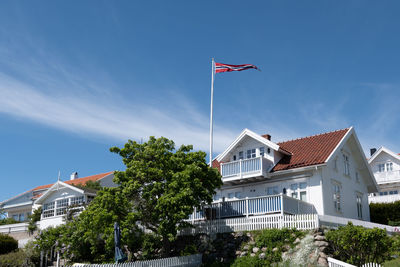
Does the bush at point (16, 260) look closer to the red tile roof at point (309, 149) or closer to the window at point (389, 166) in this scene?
the red tile roof at point (309, 149)

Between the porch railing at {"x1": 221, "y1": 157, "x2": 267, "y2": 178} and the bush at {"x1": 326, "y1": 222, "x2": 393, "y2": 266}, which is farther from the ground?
the porch railing at {"x1": 221, "y1": 157, "x2": 267, "y2": 178}

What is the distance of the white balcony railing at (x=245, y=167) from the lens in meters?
28.6

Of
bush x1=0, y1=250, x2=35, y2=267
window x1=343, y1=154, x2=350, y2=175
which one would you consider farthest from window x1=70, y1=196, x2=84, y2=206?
window x1=343, y1=154, x2=350, y2=175

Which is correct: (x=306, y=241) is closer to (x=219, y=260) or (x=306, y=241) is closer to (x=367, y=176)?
(x=219, y=260)

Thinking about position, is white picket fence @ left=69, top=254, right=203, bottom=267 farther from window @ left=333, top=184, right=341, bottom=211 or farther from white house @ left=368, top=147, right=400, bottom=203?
white house @ left=368, top=147, right=400, bottom=203

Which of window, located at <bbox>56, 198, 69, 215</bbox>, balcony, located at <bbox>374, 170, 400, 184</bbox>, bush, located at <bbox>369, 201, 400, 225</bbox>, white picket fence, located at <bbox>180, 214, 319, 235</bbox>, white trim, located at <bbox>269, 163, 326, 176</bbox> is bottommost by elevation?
white picket fence, located at <bbox>180, 214, 319, 235</bbox>

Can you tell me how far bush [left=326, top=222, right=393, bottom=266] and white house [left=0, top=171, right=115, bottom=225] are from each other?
3608cm

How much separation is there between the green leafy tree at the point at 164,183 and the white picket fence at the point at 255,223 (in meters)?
2.03

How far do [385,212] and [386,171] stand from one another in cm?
1022

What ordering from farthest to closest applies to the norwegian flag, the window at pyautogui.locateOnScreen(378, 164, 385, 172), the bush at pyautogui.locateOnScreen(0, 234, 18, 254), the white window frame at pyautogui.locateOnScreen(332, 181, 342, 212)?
the window at pyautogui.locateOnScreen(378, 164, 385, 172), the bush at pyautogui.locateOnScreen(0, 234, 18, 254), the norwegian flag, the white window frame at pyautogui.locateOnScreen(332, 181, 342, 212)

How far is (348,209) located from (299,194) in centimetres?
495

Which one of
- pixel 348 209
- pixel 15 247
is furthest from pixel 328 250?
pixel 15 247

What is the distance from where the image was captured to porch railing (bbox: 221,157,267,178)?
1127 inches

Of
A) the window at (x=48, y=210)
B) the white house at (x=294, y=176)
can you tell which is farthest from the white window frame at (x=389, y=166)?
the window at (x=48, y=210)
